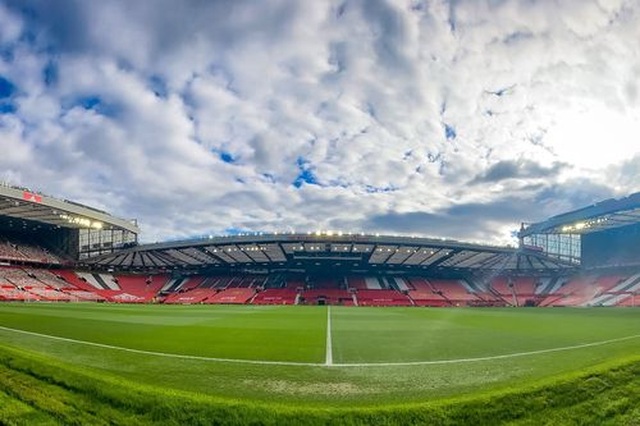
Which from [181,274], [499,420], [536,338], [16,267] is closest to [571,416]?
[499,420]

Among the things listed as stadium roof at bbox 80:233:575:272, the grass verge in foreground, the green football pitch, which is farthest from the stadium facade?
the grass verge in foreground

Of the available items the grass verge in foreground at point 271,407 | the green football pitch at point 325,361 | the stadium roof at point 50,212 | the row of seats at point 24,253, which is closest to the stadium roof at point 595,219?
the green football pitch at point 325,361

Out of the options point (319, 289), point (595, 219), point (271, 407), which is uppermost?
point (595, 219)

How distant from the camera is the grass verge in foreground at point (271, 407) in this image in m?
5.56

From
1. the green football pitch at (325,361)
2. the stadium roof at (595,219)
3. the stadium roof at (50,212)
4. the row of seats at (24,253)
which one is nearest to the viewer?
the green football pitch at (325,361)

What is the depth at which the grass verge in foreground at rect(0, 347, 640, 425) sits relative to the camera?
556cm

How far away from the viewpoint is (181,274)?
259 ft

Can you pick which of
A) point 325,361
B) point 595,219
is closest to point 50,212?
point 325,361

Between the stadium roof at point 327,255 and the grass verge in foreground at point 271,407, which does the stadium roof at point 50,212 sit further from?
the grass verge in foreground at point 271,407

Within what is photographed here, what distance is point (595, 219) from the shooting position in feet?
181

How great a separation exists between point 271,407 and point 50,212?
63.4 meters

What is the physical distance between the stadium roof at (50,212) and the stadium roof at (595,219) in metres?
70.1

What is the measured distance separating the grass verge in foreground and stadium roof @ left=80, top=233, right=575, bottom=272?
5578 centimetres

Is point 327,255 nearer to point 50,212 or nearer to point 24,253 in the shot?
point 50,212
